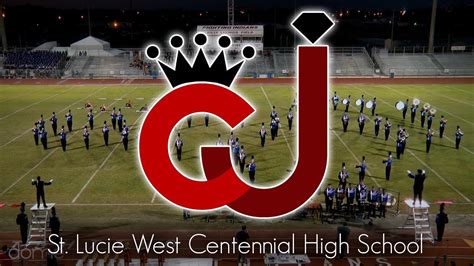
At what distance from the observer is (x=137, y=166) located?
17844 millimetres

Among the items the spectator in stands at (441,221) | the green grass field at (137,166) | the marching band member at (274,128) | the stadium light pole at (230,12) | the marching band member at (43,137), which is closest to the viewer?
the spectator in stands at (441,221)

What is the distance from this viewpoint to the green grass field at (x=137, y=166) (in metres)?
13.7

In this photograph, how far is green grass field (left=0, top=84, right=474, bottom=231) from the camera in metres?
13.7

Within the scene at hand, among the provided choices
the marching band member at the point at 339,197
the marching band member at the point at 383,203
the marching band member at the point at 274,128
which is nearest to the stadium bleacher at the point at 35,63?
the marching band member at the point at 274,128

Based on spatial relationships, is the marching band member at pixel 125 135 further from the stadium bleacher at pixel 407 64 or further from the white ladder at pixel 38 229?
the stadium bleacher at pixel 407 64

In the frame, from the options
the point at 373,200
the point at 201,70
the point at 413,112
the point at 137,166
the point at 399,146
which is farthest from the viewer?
the point at 413,112

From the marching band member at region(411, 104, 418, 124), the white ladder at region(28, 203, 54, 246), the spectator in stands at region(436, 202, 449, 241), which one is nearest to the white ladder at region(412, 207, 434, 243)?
the spectator in stands at region(436, 202, 449, 241)

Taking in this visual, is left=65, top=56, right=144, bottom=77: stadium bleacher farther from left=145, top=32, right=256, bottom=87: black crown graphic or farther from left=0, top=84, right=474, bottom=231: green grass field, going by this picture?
left=145, top=32, right=256, bottom=87: black crown graphic

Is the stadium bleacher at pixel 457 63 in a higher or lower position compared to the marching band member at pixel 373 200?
higher

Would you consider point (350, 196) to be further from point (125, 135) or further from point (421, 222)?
point (125, 135)

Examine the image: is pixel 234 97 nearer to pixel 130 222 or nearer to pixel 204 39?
pixel 204 39

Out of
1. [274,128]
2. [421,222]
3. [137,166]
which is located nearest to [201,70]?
[421,222]

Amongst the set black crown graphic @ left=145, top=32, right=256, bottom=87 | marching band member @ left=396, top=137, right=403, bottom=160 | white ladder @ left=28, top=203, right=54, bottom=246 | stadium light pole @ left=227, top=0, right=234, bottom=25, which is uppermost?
stadium light pole @ left=227, top=0, right=234, bottom=25

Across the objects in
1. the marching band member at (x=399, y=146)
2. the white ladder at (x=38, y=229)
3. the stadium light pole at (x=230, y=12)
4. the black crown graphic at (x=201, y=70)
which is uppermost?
the stadium light pole at (x=230, y=12)
